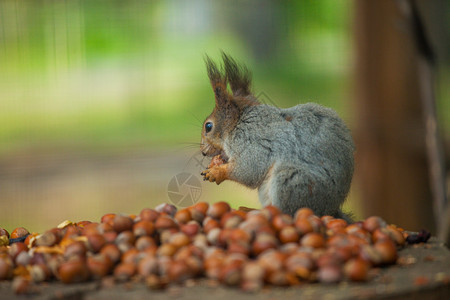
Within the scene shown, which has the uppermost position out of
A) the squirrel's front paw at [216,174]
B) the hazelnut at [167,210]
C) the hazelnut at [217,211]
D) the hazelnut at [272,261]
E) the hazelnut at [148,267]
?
the squirrel's front paw at [216,174]

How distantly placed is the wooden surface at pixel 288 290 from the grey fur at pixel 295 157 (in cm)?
40

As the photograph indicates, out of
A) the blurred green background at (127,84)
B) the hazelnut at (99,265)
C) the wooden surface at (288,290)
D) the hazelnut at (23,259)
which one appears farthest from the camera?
the blurred green background at (127,84)

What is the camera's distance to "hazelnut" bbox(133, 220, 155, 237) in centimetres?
115

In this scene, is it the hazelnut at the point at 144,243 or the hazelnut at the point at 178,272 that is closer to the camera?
the hazelnut at the point at 178,272

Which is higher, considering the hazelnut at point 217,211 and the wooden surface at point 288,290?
the hazelnut at point 217,211

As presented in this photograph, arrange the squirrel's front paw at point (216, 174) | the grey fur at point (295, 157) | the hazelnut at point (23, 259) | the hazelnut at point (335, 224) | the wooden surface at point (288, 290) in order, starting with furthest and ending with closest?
1. the squirrel's front paw at point (216, 174)
2. the grey fur at point (295, 157)
3. the hazelnut at point (335, 224)
4. the hazelnut at point (23, 259)
5. the wooden surface at point (288, 290)

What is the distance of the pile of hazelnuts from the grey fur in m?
0.17

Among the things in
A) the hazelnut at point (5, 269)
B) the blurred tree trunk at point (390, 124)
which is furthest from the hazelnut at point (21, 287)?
the blurred tree trunk at point (390, 124)

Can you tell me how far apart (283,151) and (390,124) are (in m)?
1.46

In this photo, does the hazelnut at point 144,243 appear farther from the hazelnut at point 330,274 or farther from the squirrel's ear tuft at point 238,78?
the squirrel's ear tuft at point 238,78

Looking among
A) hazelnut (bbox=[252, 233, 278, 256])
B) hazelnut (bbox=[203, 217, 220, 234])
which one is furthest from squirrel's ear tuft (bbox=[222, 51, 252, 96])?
hazelnut (bbox=[252, 233, 278, 256])

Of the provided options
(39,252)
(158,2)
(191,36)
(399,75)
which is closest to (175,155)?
(191,36)

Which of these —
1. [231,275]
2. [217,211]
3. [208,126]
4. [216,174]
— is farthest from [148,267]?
[208,126]

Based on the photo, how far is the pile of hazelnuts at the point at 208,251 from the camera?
985 millimetres
